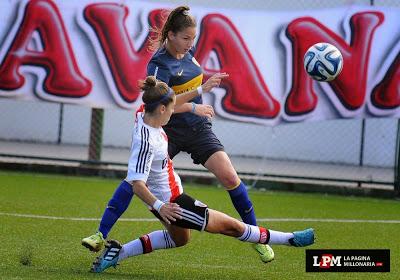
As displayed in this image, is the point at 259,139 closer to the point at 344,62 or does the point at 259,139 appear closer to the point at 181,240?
the point at 344,62

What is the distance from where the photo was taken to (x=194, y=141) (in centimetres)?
906

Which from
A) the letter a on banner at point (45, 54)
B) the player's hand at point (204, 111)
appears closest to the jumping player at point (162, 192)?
the player's hand at point (204, 111)

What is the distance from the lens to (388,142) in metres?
19.8

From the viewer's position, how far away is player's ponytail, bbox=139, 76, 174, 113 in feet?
24.9

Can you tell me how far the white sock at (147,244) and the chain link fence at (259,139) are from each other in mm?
9943

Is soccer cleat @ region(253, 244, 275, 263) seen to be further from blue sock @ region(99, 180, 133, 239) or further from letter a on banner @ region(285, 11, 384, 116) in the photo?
letter a on banner @ region(285, 11, 384, 116)

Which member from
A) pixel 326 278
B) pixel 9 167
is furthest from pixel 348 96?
pixel 326 278

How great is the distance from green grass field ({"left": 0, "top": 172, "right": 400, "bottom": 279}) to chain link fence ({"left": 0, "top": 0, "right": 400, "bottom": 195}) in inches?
166

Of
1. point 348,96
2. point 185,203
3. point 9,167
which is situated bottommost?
point 185,203

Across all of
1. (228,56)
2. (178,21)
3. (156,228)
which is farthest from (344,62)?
(178,21)

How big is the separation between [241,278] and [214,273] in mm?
255

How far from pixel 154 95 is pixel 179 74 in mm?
1317

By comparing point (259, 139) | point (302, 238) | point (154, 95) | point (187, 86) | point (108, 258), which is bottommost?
point (108, 258)

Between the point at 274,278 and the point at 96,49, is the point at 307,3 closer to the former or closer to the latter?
the point at 96,49
